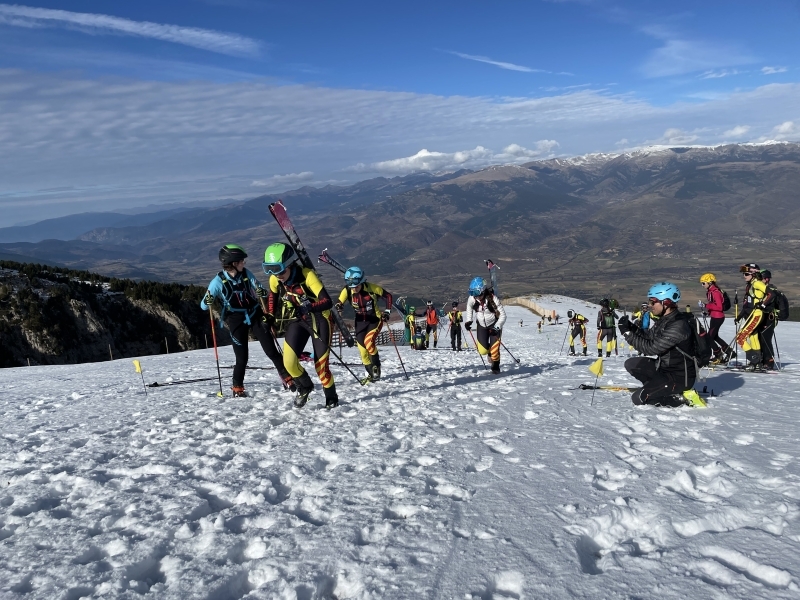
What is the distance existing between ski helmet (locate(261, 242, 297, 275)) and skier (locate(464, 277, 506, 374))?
5215mm

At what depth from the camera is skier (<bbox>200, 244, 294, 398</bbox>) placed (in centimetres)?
915

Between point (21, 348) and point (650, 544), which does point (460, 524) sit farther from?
point (21, 348)

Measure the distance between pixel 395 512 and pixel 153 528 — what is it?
83.0 inches

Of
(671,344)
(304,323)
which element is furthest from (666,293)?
(304,323)

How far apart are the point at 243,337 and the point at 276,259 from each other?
2052 millimetres

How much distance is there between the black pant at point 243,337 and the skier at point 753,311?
11.8 m

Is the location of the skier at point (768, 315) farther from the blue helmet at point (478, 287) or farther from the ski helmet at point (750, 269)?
the blue helmet at point (478, 287)

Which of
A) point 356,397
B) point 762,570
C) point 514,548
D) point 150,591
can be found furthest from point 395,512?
point 356,397

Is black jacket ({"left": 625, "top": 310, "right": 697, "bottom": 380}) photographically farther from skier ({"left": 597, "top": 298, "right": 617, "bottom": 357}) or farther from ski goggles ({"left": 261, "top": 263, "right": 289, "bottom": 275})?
skier ({"left": 597, "top": 298, "right": 617, "bottom": 357})

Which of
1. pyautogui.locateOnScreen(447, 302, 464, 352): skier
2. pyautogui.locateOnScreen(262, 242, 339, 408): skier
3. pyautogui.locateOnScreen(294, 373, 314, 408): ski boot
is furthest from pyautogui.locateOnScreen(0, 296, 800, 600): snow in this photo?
pyautogui.locateOnScreen(447, 302, 464, 352): skier

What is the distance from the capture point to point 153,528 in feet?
14.0

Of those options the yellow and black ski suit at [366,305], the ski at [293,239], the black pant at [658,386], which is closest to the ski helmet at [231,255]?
the ski at [293,239]

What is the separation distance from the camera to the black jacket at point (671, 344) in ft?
26.1

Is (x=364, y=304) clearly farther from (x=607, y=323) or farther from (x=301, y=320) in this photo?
(x=607, y=323)
